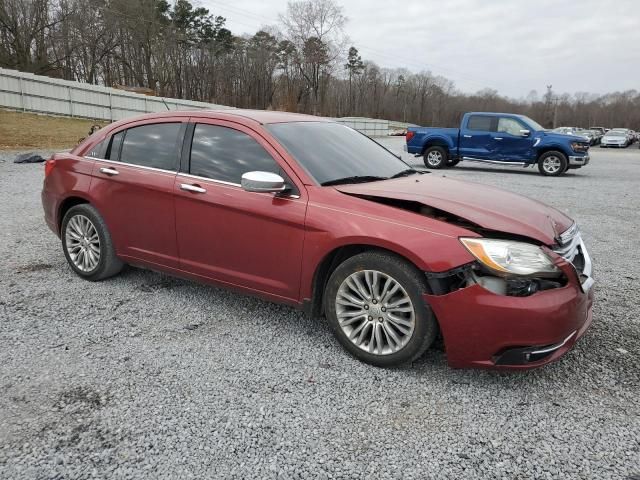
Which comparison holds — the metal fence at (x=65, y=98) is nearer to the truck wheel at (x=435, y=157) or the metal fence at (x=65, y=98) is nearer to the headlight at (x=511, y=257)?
the truck wheel at (x=435, y=157)

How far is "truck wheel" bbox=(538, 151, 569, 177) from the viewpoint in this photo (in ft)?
48.3

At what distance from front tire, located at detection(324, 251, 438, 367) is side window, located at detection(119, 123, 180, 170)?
176 centimetres

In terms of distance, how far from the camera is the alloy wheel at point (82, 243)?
4.35 meters

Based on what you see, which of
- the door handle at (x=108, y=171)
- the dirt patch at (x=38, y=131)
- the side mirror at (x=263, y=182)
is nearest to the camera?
the side mirror at (x=263, y=182)

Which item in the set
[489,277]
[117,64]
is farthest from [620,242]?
[117,64]

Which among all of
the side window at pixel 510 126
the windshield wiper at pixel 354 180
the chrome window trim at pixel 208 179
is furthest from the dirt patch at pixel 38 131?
the windshield wiper at pixel 354 180

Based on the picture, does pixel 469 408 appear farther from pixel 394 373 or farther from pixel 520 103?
pixel 520 103

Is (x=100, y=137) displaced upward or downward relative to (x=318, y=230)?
upward

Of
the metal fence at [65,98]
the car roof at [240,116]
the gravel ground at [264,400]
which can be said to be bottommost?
the gravel ground at [264,400]

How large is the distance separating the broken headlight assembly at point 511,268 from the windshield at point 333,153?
3.80 ft

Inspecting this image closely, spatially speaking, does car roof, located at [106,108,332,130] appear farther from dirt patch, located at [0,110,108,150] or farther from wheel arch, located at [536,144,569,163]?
dirt patch, located at [0,110,108,150]

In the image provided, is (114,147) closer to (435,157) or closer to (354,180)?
(354,180)

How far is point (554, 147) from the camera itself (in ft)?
48.2

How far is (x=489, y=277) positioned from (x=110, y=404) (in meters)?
2.21
